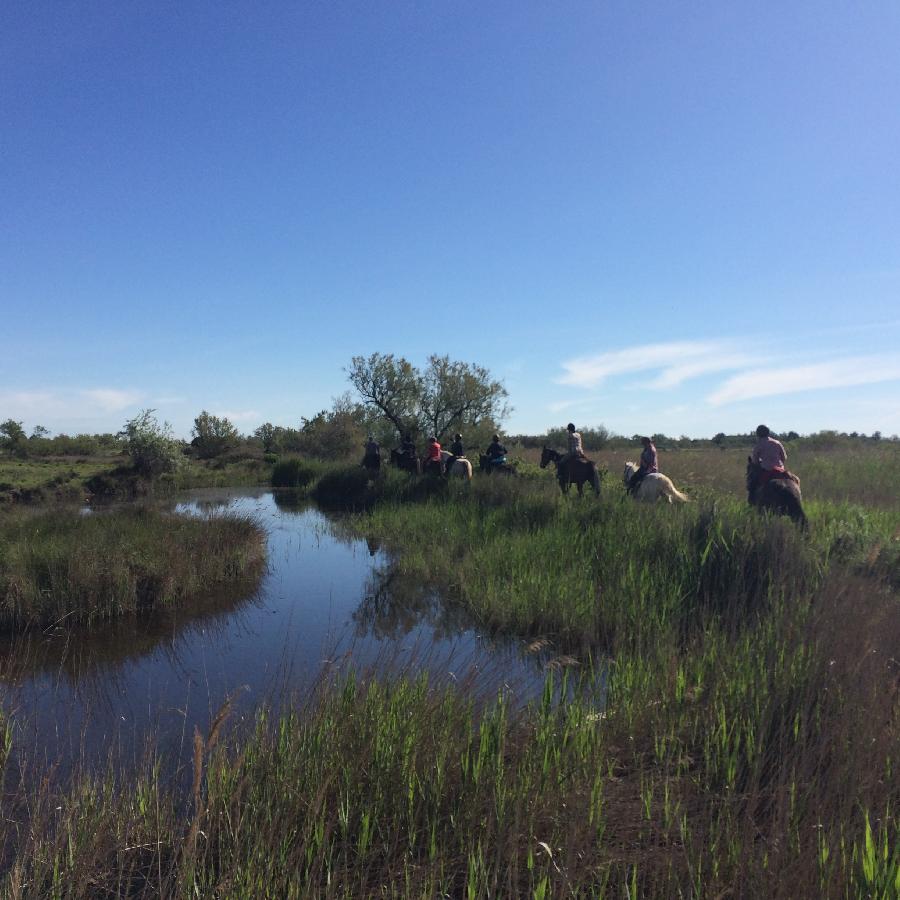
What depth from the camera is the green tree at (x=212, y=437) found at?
44.5 m

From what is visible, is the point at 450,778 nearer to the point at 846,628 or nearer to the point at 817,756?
the point at 817,756

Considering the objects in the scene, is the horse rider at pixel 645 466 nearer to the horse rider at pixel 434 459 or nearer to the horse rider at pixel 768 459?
the horse rider at pixel 768 459

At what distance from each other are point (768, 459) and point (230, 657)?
886 cm

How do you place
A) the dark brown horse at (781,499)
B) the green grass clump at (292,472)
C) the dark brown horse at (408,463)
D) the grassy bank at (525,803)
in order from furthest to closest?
the green grass clump at (292,472) < the dark brown horse at (408,463) < the dark brown horse at (781,499) < the grassy bank at (525,803)

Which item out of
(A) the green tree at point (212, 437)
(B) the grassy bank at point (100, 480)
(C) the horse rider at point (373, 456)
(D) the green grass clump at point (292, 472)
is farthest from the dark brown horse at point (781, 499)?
(A) the green tree at point (212, 437)

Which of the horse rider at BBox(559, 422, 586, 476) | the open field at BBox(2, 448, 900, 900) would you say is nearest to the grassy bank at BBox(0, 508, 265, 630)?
the open field at BBox(2, 448, 900, 900)

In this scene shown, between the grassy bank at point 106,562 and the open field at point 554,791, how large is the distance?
14.8 feet

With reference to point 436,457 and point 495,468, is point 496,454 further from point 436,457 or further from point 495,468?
point 436,457

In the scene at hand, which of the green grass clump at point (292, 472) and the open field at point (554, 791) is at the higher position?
the green grass clump at point (292, 472)

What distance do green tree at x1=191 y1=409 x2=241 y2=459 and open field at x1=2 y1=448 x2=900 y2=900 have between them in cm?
4284

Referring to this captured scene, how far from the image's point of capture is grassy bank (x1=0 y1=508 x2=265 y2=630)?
26.4ft

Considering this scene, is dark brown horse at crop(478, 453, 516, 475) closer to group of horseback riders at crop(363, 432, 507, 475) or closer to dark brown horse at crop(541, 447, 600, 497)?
group of horseback riders at crop(363, 432, 507, 475)

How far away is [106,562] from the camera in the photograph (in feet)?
28.6

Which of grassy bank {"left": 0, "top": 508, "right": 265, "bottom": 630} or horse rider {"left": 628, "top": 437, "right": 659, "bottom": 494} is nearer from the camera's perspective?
grassy bank {"left": 0, "top": 508, "right": 265, "bottom": 630}
